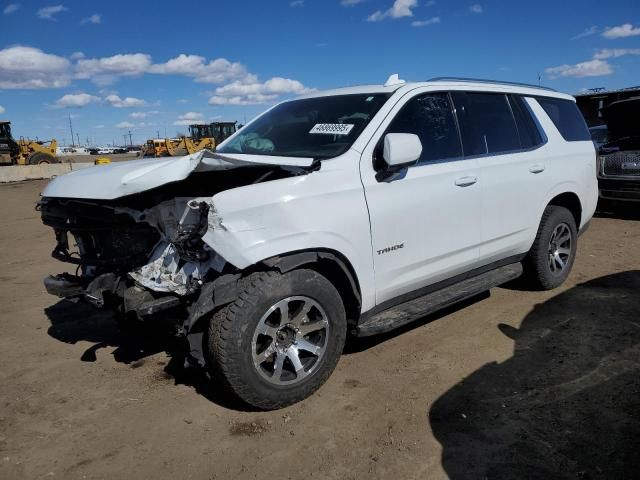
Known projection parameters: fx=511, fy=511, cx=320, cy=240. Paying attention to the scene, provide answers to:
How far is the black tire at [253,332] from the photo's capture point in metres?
2.90

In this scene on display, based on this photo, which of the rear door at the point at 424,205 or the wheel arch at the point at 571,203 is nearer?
the rear door at the point at 424,205

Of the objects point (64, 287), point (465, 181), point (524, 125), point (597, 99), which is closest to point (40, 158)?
point (597, 99)

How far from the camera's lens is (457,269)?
161 inches

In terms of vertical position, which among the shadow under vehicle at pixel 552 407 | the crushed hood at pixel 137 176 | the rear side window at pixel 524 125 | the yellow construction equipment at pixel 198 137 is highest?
the yellow construction equipment at pixel 198 137

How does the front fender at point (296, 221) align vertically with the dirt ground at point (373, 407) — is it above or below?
above

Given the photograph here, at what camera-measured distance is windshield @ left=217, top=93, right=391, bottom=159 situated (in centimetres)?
360

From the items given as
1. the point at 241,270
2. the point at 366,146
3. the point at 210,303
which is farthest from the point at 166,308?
the point at 366,146

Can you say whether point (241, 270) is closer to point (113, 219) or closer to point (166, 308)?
point (166, 308)

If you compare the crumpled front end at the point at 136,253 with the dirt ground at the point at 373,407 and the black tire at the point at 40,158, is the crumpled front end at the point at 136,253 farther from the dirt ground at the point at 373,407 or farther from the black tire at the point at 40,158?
the black tire at the point at 40,158

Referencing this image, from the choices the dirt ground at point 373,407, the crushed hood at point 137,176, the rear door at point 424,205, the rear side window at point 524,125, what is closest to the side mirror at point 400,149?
the rear door at point 424,205

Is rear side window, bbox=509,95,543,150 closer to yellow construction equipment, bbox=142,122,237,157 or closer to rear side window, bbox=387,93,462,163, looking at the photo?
rear side window, bbox=387,93,462,163

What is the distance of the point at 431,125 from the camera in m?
3.90

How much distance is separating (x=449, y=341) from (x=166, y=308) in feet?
7.62

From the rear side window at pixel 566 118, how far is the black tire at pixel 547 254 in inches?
30.6
